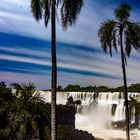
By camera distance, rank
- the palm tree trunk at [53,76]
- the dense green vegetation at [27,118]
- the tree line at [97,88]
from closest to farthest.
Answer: the palm tree trunk at [53,76], the dense green vegetation at [27,118], the tree line at [97,88]

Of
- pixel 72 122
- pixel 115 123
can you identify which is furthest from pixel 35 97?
pixel 115 123

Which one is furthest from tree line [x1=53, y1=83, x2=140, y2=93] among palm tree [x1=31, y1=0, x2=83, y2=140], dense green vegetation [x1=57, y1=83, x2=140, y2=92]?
palm tree [x1=31, y1=0, x2=83, y2=140]

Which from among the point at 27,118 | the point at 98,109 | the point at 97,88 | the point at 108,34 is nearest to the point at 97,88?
the point at 97,88

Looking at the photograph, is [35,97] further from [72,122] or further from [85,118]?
[85,118]

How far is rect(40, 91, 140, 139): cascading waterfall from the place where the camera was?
112375 mm

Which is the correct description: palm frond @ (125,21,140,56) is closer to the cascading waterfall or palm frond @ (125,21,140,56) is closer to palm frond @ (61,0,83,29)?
palm frond @ (61,0,83,29)

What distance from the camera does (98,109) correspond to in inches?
4724

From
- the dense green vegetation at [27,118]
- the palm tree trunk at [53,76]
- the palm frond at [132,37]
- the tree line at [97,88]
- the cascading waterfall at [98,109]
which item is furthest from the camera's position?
the tree line at [97,88]

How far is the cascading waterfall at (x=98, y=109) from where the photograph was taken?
112 metres

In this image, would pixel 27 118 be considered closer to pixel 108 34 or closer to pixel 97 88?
pixel 108 34

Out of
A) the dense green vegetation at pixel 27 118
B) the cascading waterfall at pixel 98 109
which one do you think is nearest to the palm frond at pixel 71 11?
the dense green vegetation at pixel 27 118

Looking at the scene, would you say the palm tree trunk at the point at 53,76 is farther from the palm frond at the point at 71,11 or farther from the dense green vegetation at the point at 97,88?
the dense green vegetation at the point at 97,88

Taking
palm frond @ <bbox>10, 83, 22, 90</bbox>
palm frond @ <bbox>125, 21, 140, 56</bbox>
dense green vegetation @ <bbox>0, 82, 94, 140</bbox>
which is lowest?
dense green vegetation @ <bbox>0, 82, 94, 140</bbox>

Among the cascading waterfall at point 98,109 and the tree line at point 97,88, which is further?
the tree line at point 97,88
